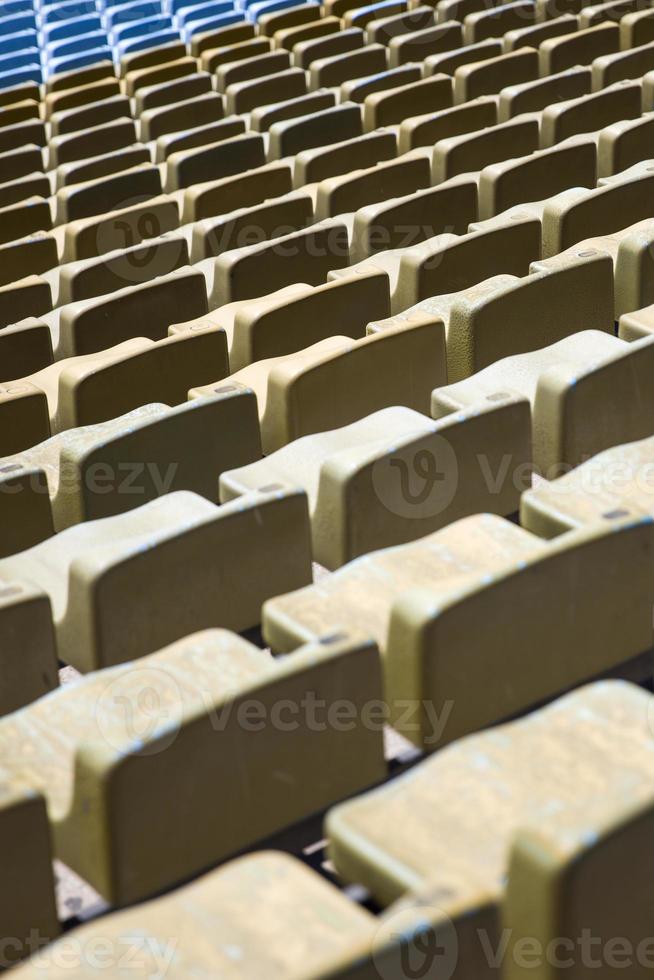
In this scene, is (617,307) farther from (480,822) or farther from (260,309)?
(480,822)

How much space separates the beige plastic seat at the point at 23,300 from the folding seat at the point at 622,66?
672 millimetres

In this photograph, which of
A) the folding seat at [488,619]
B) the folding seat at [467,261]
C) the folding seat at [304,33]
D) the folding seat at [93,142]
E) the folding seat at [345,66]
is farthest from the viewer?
the folding seat at [304,33]

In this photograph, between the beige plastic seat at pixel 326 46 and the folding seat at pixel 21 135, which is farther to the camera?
the beige plastic seat at pixel 326 46

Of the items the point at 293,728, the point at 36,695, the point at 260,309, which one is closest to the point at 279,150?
the point at 260,309

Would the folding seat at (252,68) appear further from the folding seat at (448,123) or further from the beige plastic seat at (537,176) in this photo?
the beige plastic seat at (537,176)

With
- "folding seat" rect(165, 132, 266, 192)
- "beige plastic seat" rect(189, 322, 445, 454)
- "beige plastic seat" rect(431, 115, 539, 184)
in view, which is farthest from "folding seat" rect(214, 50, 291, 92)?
"beige plastic seat" rect(189, 322, 445, 454)

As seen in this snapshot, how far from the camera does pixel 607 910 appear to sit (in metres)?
0.36

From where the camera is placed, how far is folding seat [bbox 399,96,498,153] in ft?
4.40

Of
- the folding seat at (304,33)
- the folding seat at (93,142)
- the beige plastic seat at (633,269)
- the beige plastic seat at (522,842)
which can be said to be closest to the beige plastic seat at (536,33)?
the folding seat at (304,33)

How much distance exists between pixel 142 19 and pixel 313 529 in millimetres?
1702

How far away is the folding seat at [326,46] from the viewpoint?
1752 millimetres

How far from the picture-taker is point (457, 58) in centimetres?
159

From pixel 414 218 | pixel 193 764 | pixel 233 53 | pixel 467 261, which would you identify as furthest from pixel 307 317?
pixel 233 53

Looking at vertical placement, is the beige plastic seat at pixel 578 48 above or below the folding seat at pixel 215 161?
above
